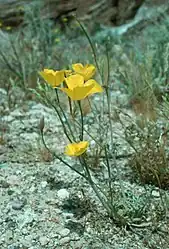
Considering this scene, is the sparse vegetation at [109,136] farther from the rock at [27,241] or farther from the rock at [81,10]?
the rock at [81,10]

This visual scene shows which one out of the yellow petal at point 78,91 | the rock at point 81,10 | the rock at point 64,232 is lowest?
the rock at point 64,232

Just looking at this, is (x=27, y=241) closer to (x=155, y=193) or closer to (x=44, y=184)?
(x=44, y=184)

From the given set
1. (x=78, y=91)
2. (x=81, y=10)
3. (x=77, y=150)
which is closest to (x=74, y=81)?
(x=78, y=91)

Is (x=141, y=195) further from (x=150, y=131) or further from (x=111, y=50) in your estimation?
(x=111, y=50)

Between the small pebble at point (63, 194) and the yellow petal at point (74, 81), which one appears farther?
the small pebble at point (63, 194)

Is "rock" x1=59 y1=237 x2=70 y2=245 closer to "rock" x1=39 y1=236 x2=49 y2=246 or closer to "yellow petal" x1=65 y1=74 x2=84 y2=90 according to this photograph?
"rock" x1=39 y1=236 x2=49 y2=246

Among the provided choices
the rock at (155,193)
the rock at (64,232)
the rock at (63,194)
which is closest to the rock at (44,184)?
the rock at (63,194)

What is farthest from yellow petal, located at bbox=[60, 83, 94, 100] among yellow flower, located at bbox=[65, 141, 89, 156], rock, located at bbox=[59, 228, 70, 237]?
rock, located at bbox=[59, 228, 70, 237]
